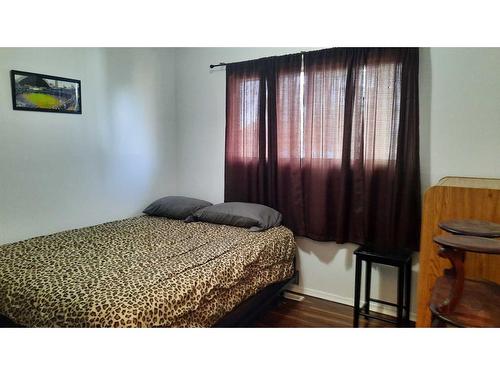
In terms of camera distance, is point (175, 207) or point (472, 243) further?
point (175, 207)

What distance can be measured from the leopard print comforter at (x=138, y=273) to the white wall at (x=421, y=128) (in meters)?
0.49

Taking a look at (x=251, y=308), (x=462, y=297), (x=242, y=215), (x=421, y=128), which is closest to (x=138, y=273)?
(x=251, y=308)

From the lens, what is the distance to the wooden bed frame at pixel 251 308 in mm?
1992

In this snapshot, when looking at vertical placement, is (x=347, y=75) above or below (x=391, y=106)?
above

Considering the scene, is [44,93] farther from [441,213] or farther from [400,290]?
[400,290]

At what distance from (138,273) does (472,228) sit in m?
1.63

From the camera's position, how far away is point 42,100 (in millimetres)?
2570

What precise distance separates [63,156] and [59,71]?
2.24 feet

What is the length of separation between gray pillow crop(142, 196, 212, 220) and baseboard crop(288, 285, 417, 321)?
119 cm

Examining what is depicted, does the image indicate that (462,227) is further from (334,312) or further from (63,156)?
(63,156)

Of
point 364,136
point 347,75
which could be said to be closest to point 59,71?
point 347,75

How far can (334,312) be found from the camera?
8.93 feet

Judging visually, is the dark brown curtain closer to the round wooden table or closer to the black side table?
the black side table
